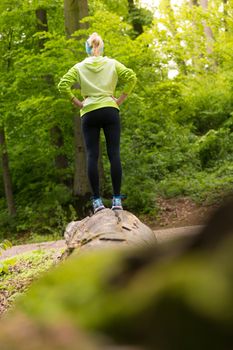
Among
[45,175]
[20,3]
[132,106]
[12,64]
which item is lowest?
[45,175]

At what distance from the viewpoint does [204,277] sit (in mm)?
518

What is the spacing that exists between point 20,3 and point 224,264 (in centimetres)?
1460

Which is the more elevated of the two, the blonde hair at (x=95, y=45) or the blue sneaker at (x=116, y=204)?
the blonde hair at (x=95, y=45)

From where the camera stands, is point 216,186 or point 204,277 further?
point 216,186

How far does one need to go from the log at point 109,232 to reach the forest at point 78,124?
22.1ft

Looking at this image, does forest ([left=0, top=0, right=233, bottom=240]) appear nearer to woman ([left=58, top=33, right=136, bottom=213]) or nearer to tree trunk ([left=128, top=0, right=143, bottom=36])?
tree trunk ([left=128, top=0, right=143, bottom=36])

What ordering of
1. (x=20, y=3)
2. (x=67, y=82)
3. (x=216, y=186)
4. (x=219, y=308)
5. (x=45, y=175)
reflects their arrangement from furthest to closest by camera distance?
1. (x=45, y=175)
2. (x=20, y=3)
3. (x=216, y=186)
4. (x=67, y=82)
5. (x=219, y=308)

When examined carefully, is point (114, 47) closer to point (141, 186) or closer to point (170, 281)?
point (141, 186)

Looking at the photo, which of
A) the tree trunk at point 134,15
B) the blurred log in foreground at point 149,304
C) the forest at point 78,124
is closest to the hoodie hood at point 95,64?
the blurred log in foreground at point 149,304

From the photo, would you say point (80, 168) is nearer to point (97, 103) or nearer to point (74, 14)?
point (74, 14)

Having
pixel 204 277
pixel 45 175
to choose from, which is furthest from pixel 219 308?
pixel 45 175

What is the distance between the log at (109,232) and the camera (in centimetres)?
395

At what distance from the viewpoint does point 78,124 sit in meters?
13.7

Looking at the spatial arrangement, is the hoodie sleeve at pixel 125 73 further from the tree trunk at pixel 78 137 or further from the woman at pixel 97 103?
the tree trunk at pixel 78 137
